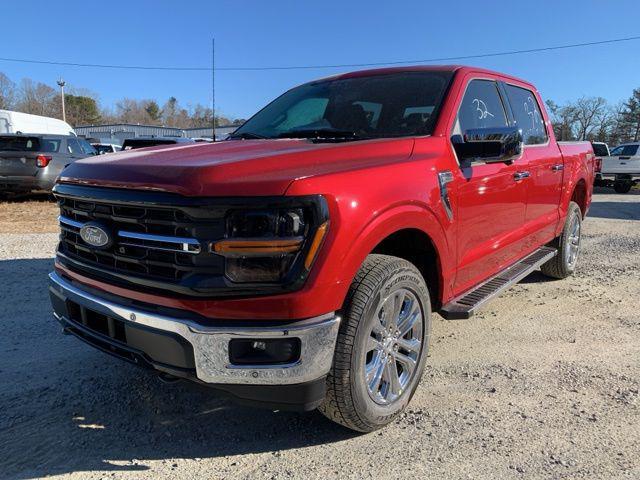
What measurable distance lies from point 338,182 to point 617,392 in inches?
90.5

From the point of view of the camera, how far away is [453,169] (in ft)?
10.2

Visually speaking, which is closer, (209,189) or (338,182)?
(209,189)

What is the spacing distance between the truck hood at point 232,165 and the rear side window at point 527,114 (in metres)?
1.94

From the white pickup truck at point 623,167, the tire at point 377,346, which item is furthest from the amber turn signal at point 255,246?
the white pickup truck at point 623,167

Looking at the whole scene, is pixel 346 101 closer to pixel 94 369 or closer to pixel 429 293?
pixel 429 293

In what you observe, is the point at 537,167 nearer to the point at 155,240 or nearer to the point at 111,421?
the point at 155,240

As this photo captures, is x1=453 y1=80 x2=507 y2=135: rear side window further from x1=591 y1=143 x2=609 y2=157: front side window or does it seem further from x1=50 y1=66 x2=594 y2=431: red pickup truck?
x1=591 y1=143 x2=609 y2=157: front side window

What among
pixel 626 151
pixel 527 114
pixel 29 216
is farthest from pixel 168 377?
pixel 626 151

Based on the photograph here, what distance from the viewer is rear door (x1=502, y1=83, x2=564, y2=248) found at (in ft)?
14.1

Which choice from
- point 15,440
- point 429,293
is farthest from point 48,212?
point 429,293

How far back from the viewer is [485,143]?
3.11 metres

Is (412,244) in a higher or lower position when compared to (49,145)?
lower

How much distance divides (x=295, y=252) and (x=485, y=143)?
1611 millimetres

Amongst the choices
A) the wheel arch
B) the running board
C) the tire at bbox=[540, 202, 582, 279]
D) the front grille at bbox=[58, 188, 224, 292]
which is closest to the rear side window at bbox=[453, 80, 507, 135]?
the wheel arch
